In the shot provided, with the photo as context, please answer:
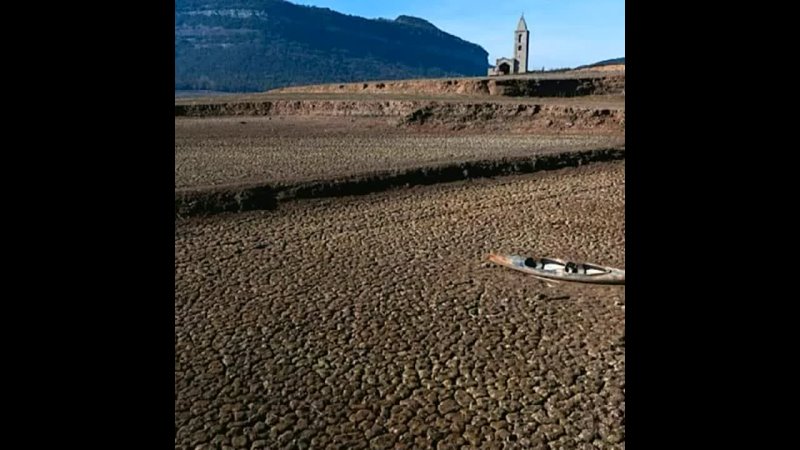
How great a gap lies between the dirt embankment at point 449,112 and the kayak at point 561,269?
6711 mm

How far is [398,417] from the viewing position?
2471 millimetres

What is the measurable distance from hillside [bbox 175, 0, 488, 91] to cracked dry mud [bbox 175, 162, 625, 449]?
99451 mm

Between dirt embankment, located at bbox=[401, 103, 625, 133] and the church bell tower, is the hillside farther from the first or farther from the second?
dirt embankment, located at bbox=[401, 103, 625, 133]

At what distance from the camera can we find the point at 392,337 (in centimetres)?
318

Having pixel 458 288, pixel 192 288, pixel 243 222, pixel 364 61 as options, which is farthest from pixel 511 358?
pixel 364 61

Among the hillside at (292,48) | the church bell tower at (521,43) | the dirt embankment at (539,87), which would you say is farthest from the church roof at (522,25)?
the hillside at (292,48)

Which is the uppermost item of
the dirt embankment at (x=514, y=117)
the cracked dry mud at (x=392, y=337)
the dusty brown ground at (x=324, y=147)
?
the dirt embankment at (x=514, y=117)

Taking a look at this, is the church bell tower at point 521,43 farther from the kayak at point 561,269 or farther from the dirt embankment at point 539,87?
the kayak at point 561,269

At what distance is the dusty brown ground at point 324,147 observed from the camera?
743 centimetres

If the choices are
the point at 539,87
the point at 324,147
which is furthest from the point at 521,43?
the point at 324,147

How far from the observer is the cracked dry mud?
2414mm

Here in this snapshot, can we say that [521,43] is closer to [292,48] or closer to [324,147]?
[324,147]
